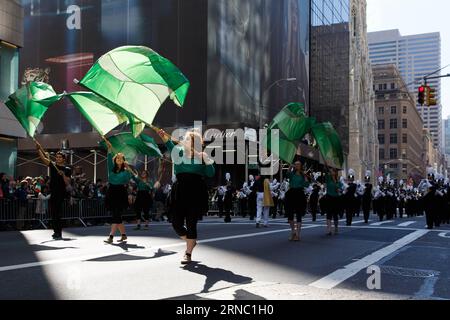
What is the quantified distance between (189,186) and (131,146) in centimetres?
565

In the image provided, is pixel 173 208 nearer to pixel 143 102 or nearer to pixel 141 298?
pixel 141 298

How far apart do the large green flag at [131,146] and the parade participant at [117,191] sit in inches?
67.7

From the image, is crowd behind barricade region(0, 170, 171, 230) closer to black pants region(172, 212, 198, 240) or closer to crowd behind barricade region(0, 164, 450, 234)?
crowd behind barricade region(0, 164, 450, 234)

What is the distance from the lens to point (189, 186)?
302 inches

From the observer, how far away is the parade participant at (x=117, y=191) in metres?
10.6

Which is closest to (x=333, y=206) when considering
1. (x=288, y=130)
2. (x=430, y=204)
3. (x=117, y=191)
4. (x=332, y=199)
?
(x=332, y=199)

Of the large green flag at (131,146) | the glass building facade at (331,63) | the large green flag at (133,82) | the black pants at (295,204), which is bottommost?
the black pants at (295,204)

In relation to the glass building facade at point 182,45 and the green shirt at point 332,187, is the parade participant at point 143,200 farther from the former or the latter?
the glass building facade at point 182,45

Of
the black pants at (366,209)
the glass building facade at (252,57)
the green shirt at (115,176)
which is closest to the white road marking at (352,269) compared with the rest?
the green shirt at (115,176)

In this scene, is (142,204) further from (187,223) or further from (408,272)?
(408,272)

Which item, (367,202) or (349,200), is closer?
(349,200)

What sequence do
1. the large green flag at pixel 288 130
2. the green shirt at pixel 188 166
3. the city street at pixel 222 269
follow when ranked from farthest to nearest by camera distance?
1. the large green flag at pixel 288 130
2. the green shirt at pixel 188 166
3. the city street at pixel 222 269
